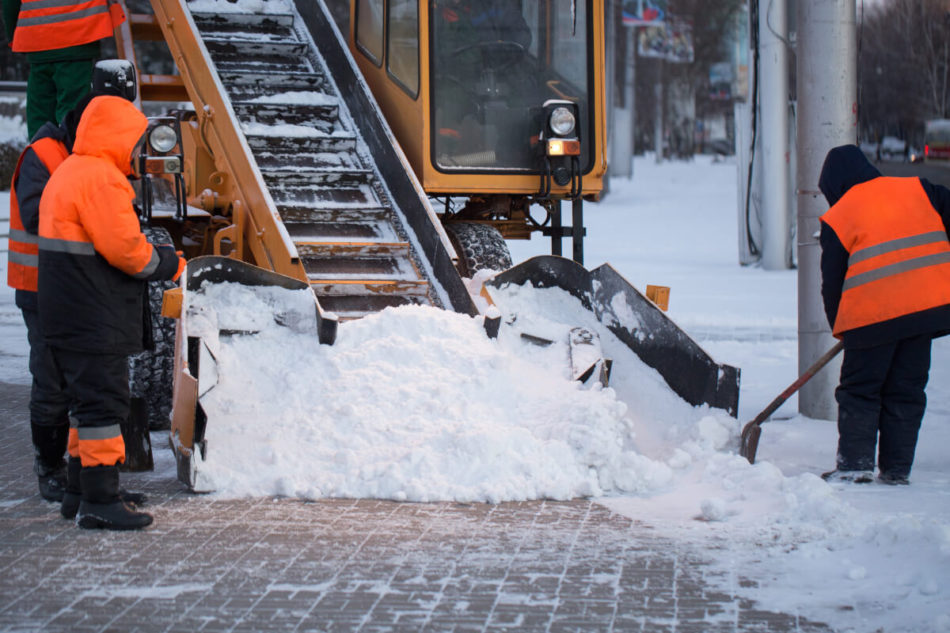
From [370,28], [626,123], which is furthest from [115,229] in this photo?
[626,123]

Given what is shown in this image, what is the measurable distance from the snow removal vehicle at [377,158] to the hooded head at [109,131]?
3.41ft

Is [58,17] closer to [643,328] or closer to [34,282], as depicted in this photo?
[34,282]

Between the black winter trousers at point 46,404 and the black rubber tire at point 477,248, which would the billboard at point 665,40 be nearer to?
the black rubber tire at point 477,248

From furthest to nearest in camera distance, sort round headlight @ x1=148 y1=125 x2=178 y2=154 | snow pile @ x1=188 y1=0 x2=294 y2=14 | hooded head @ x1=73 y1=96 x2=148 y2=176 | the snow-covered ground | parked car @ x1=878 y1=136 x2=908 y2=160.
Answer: parked car @ x1=878 y1=136 x2=908 y2=160 → snow pile @ x1=188 y1=0 x2=294 y2=14 → round headlight @ x1=148 y1=125 x2=178 y2=154 → hooded head @ x1=73 y1=96 x2=148 y2=176 → the snow-covered ground

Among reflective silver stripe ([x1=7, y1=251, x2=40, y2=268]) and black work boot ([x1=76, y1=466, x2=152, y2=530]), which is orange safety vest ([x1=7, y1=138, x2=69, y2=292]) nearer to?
reflective silver stripe ([x1=7, y1=251, x2=40, y2=268])

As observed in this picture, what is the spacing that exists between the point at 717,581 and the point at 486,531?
3.13 feet

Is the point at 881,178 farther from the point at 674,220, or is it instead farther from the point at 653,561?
the point at 674,220

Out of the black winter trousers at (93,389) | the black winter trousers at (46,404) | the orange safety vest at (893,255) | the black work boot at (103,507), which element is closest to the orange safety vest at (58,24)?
the black winter trousers at (46,404)

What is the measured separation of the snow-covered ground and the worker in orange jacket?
0.58 meters

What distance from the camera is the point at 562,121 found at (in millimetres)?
7016

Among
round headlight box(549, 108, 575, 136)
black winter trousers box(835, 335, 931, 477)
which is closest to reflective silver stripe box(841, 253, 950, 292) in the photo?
black winter trousers box(835, 335, 931, 477)

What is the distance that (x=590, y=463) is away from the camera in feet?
16.5

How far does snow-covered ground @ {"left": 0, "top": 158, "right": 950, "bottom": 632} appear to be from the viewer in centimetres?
426

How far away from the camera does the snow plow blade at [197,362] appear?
4862 millimetres
